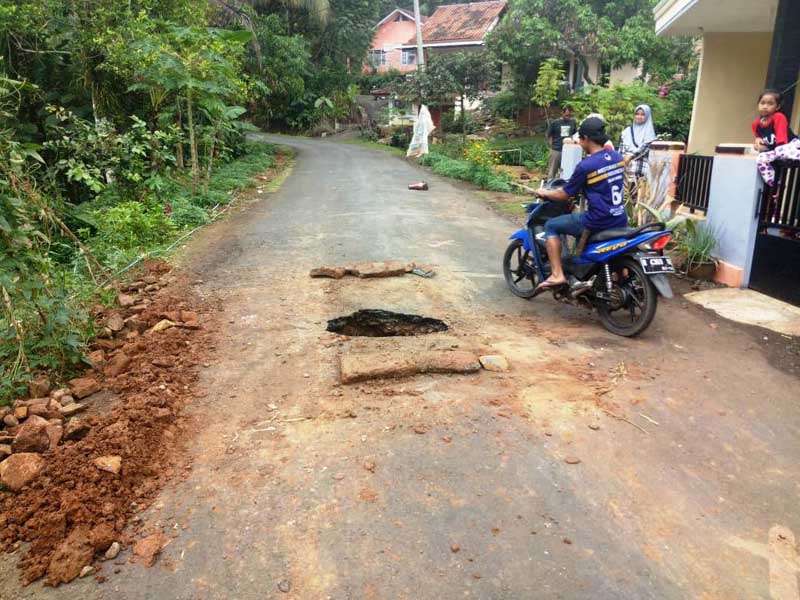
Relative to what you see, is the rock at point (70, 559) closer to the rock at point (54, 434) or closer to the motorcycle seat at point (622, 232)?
the rock at point (54, 434)

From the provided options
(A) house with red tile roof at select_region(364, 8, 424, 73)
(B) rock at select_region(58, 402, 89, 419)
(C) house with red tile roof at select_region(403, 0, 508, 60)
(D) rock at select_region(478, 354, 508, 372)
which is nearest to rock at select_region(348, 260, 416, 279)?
(D) rock at select_region(478, 354, 508, 372)

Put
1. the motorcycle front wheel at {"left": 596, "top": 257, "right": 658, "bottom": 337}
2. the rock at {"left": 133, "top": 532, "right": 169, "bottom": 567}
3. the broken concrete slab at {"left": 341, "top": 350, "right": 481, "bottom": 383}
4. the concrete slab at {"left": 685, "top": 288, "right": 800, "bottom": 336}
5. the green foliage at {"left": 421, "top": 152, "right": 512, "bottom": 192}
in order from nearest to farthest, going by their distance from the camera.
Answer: the rock at {"left": 133, "top": 532, "right": 169, "bottom": 567}
the broken concrete slab at {"left": 341, "top": 350, "right": 481, "bottom": 383}
the motorcycle front wheel at {"left": 596, "top": 257, "right": 658, "bottom": 337}
the concrete slab at {"left": 685, "top": 288, "right": 800, "bottom": 336}
the green foliage at {"left": 421, "top": 152, "right": 512, "bottom": 192}

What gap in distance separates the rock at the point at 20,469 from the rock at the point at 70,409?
51 cm

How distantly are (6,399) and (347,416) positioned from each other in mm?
1984

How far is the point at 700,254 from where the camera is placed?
20.8 feet

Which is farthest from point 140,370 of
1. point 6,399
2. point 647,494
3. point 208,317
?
point 647,494

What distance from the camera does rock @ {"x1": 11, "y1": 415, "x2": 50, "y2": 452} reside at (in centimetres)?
302

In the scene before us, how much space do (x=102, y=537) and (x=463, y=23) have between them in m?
39.4

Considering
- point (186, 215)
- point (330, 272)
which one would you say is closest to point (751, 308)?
point (330, 272)

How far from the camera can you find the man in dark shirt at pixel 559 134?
12.4m

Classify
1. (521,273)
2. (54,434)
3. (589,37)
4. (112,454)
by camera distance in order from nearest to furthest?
(112,454), (54,434), (521,273), (589,37)

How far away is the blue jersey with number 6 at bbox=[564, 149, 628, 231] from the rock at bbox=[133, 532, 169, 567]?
154 inches

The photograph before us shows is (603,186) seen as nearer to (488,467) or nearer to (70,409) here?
(488,467)

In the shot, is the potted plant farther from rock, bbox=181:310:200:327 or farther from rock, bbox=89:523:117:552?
rock, bbox=89:523:117:552
